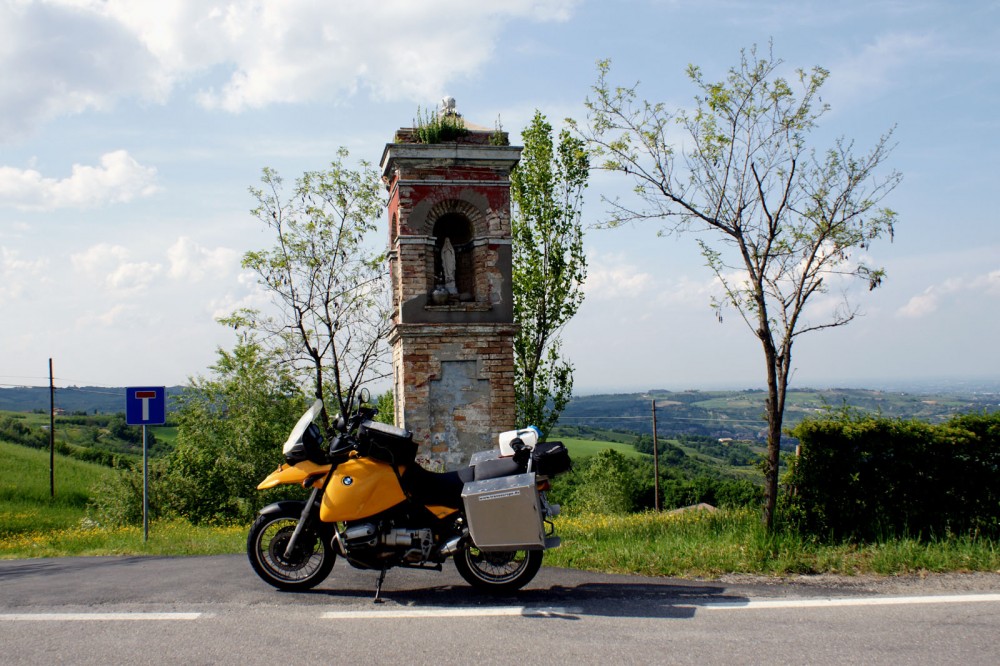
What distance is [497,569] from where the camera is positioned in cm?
614

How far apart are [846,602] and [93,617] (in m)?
5.02

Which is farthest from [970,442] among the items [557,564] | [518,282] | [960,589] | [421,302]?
[518,282]

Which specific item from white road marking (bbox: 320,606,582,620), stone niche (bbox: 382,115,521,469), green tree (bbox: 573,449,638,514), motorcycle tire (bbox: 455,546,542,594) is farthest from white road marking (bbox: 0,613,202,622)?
green tree (bbox: 573,449,638,514)

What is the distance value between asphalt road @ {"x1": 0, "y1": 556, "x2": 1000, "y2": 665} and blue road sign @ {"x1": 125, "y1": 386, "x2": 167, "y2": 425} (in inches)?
165

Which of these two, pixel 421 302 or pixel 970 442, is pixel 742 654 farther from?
pixel 421 302

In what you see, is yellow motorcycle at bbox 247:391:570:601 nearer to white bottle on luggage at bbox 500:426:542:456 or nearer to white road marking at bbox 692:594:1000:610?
white bottle on luggage at bbox 500:426:542:456

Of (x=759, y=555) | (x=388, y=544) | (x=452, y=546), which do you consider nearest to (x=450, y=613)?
(x=452, y=546)

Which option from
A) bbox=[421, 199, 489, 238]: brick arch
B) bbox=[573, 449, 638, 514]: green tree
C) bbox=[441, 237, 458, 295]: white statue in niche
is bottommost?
bbox=[573, 449, 638, 514]: green tree

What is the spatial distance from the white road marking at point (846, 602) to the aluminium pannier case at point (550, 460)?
4.32 ft

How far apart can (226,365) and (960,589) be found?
25.4 meters

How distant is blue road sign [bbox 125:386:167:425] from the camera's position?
10.7 meters

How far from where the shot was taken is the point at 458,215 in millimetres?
11961

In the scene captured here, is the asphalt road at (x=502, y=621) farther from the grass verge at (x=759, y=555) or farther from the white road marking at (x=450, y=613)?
the grass verge at (x=759, y=555)

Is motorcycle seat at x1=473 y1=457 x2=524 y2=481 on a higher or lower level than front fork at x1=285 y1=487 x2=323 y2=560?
higher
